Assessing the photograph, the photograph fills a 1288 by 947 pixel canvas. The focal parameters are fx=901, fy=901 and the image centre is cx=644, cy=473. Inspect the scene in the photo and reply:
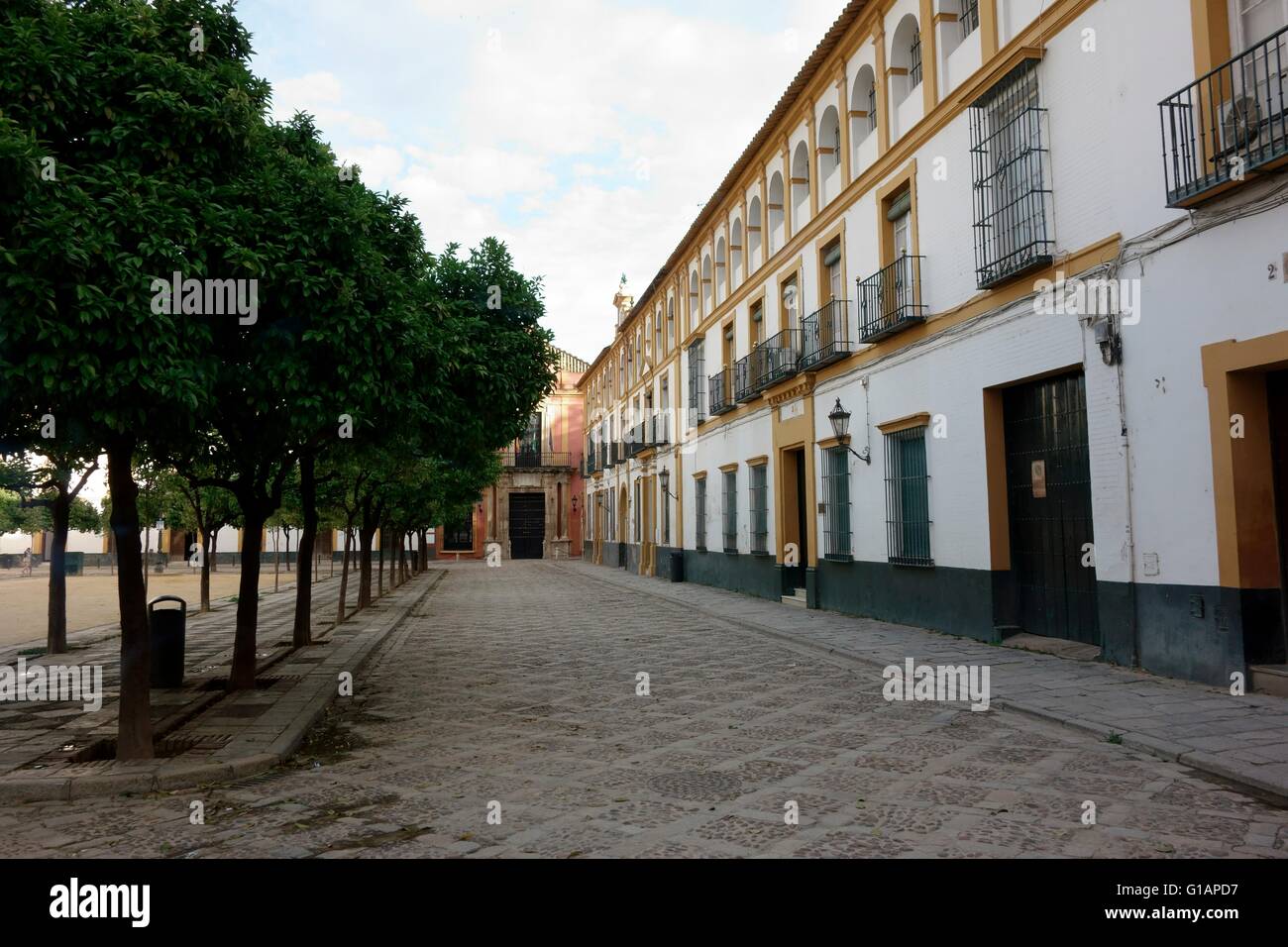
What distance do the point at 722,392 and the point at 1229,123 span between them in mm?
15012

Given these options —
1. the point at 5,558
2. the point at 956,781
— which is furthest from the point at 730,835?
the point at 5,558

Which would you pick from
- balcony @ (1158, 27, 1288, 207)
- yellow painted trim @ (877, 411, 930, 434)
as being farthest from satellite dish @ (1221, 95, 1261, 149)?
yellow painted trim @ (877, 411, 930, 434)

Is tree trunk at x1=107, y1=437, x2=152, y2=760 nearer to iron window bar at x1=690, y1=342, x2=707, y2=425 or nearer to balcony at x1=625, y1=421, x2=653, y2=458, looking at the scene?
iron window bar at x1=690, y1=342, x2=707, y2=425

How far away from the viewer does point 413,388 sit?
7.92 m

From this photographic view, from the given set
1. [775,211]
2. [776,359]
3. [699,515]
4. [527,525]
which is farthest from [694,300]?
[527,525]

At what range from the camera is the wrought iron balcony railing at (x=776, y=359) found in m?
17.2

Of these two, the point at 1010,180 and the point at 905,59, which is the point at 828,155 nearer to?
the point at 905,59

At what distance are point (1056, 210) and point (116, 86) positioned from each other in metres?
8.94

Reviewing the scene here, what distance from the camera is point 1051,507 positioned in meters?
10.5

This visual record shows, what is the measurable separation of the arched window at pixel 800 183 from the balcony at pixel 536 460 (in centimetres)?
3378

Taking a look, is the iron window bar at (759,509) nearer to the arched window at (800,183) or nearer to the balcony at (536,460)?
the arched window at (800,183)

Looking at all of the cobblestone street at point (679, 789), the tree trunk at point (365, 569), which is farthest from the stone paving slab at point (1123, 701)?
the tree trunk at point (365, 569)
